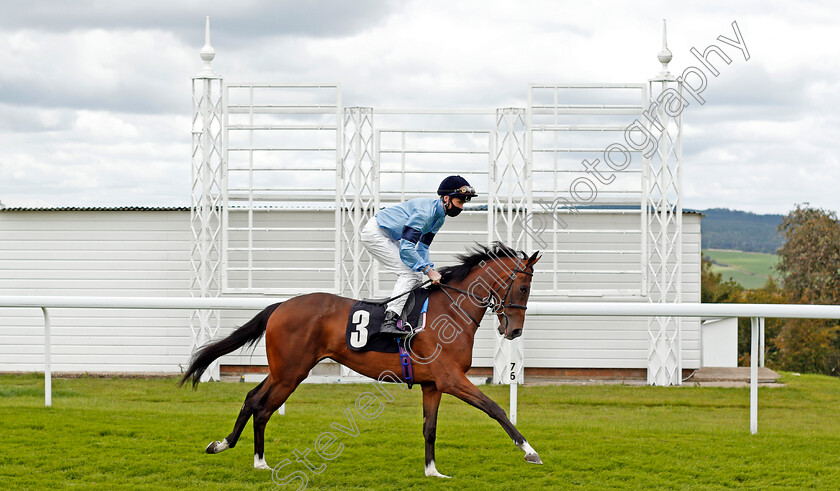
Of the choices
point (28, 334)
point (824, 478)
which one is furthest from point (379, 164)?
point (824, 478)

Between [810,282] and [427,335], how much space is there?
27697 millimetres

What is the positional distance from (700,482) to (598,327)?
6.04 meters

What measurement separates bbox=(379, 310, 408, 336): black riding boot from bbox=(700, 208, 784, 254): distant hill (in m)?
67.5

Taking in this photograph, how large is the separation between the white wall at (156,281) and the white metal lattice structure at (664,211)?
1.11 ft

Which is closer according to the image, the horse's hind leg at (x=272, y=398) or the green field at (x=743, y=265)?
the horse's hind leg at (x=272, y=398)

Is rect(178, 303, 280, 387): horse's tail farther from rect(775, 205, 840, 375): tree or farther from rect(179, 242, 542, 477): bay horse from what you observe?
rect(775, 205, 840, 375): tree

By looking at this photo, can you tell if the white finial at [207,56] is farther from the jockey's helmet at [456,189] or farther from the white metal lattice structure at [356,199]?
the jockey's helmet at [456,189]

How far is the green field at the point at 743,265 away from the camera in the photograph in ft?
195

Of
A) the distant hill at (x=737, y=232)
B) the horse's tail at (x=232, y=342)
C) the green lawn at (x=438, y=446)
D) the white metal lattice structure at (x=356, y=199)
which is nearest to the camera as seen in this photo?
the green lawn at (x=438, y=446)

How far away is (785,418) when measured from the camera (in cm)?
763

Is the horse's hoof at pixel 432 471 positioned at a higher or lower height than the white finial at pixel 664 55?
lower

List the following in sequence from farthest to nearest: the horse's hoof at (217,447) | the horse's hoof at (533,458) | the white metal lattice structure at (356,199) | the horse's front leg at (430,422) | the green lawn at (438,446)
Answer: the white metal lattice structure at (356,199), the horse's hoof at (217,447), the horse's front leg at (430,422), the green lawn at (438,446), the horse's hoof at (533,458)

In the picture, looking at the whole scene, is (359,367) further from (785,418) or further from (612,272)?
(612,272)

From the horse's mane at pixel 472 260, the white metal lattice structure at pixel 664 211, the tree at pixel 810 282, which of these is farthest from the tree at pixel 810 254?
the horse's mane at pixel 472 260
